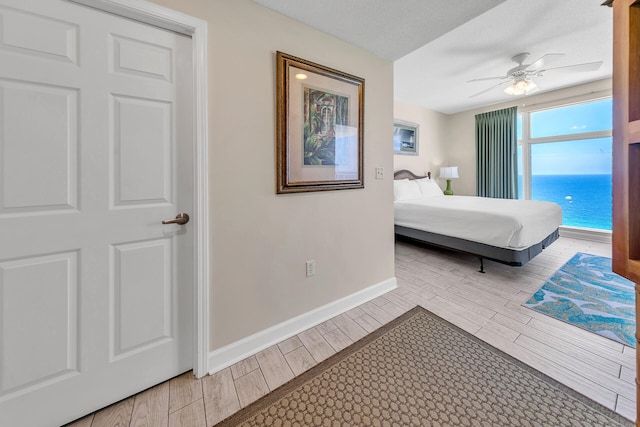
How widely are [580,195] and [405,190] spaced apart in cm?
308

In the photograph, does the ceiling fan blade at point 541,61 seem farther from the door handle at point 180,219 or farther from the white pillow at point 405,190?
the door handle at point 180,219

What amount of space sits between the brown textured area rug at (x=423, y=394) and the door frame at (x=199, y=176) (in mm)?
443

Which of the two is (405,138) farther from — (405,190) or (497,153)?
(497,153)

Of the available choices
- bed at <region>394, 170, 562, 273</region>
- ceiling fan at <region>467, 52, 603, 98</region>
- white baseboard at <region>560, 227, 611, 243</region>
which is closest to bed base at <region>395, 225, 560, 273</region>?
bed at <region>394, 170, 562, 273</region>

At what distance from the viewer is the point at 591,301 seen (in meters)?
2.14

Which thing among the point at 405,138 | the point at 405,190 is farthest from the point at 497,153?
the point at 405,190

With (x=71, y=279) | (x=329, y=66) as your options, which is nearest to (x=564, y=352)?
(x=329, y=66)

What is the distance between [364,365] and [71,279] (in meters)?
1.55

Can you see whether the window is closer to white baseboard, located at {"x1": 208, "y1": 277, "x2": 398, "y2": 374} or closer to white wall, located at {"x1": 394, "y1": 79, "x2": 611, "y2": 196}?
white wall, located at {"x1": 394, "y1": 79, "x2": 611, "y2": 196}

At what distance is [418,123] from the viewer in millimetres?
5020

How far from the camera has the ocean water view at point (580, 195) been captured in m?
4.05

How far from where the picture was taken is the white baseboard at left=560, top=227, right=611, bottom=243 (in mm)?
3865

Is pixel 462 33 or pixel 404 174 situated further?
pixel 404 174

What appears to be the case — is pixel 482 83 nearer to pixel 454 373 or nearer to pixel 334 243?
pixel 334 243
